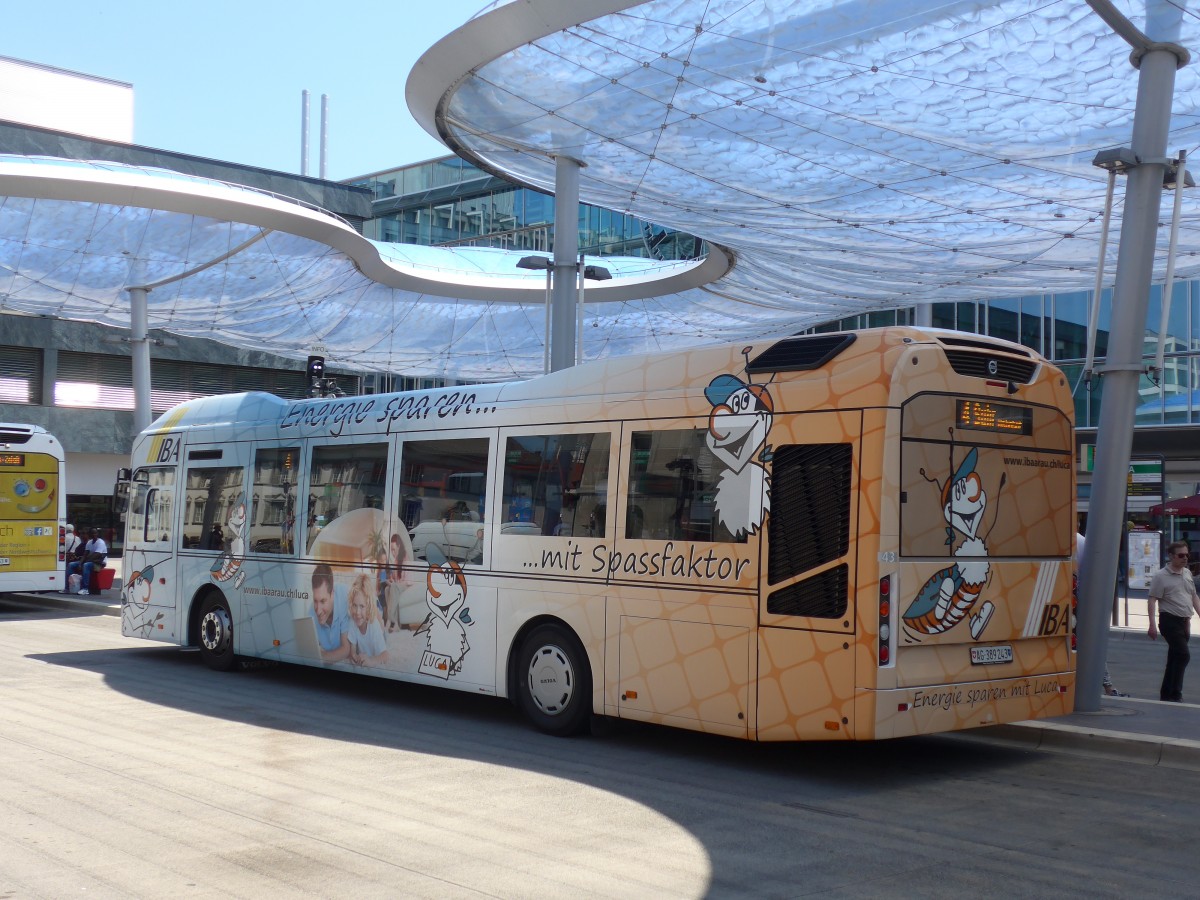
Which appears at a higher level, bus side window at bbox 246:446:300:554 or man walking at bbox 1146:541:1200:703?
bus side window at bbox 246:446:300:554

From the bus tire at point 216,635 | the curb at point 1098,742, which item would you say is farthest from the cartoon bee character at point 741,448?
the bus tire at point 216,635

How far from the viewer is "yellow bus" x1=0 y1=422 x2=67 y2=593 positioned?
969 inches

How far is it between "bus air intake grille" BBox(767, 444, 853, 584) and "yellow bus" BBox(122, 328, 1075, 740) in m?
0.02

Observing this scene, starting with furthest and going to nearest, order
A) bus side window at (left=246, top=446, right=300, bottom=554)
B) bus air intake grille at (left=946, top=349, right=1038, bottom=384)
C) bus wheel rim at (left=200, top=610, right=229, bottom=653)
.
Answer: bus wheel rim at (left=200, top=610, right=229, bottom=653) < bus side window at (left=246, top=446, right=300, bottom=554) < bus air intake grille at (left=946, top=349, right=1038, bottom=384)

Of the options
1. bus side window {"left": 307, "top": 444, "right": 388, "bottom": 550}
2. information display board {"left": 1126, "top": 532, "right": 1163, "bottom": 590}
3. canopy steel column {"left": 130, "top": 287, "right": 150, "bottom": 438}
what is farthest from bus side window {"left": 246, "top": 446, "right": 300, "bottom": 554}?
information display board {"left": 1126, "top": 532, "right": 1163, "bottom": 590}

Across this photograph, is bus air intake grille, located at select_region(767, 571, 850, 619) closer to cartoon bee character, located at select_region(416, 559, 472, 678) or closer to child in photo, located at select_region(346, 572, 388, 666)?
cartoon bee character, located at select_region(416, 559, 472, 678)

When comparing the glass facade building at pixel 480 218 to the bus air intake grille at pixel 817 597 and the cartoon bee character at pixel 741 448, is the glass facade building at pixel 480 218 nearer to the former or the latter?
the cartoon bee character at pixel 741 448

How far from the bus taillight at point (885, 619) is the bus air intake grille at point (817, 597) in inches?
9.4

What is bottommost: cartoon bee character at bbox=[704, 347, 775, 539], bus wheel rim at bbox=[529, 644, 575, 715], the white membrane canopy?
bus wheel rim at bbox=[529, 644, 575, 715]

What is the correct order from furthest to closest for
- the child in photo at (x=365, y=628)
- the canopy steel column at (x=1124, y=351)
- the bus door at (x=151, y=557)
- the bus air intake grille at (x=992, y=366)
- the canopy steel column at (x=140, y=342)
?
the canopy steel column at (x=140, y=342), the bus door at (x=151, y=557), the child in photo at (x=365, y=628), the canopy steel column at (x=1124, y=351), the bus air intake grille at (x=992, y=366)

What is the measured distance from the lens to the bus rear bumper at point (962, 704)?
27.9ft

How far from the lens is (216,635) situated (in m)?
15.5

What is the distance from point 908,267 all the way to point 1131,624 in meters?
9.05

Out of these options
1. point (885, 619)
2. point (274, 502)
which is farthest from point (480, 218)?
point (885, 619)
